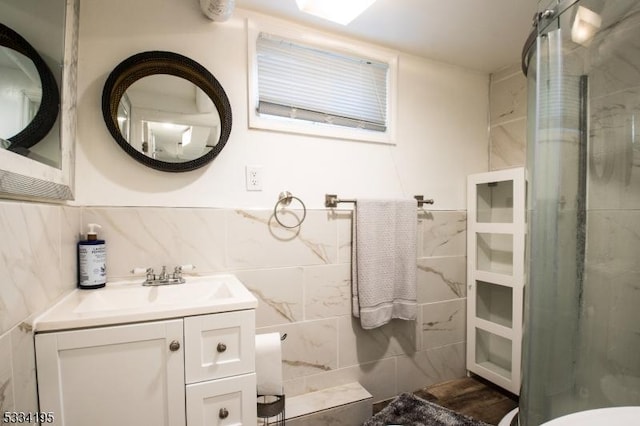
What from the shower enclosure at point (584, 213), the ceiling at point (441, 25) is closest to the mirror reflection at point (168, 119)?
the ceiling at point (441, 25)

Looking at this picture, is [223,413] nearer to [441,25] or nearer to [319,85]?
[319,85]

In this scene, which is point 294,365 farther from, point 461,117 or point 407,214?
point 461,117

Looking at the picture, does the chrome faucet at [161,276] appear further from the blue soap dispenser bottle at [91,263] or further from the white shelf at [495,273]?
the white shelf at [495,273]

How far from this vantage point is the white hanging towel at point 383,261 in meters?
1.58

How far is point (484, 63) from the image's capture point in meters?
1.95

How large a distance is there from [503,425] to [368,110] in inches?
70.5

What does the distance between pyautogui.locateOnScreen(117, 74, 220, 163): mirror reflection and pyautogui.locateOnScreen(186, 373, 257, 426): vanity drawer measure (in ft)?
3.01

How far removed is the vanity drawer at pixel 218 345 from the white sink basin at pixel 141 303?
4cm

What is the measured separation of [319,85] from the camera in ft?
5.33

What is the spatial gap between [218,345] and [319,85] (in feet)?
4.47

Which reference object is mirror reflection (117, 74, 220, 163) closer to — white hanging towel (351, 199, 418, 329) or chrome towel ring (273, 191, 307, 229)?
chrome towel ring (273, 191, 307, 229)

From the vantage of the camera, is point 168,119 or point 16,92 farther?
point 168,119

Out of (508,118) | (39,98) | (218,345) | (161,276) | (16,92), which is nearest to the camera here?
(16,92)

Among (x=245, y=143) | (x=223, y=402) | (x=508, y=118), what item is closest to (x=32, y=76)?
(x=245, y=143)
